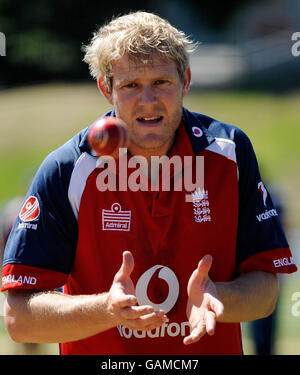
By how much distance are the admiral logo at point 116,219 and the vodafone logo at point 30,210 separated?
32 centimetres

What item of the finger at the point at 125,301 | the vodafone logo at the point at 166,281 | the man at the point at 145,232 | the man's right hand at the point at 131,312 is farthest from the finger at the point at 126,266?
the vodafone logo at the point at 166,281

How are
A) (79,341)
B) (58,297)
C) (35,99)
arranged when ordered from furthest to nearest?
(35,99), (79,341), (58,297)

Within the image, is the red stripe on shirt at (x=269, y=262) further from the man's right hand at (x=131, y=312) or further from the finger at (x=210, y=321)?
the man's right hand at (x=131, y=312)

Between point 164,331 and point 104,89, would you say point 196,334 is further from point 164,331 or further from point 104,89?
point 104,89

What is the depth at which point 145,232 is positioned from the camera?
11.7ft

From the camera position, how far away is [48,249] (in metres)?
3.48

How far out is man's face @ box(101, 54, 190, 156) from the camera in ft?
11.4

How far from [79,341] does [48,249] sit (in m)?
0.53

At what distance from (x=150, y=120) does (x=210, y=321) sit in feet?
3.37

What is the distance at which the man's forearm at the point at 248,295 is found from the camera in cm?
341

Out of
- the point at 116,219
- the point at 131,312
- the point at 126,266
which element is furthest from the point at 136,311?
the point at 116,219

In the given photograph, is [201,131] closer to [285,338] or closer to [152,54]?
[152,54]

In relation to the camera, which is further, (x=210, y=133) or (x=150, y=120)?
(x=210, y=133)
